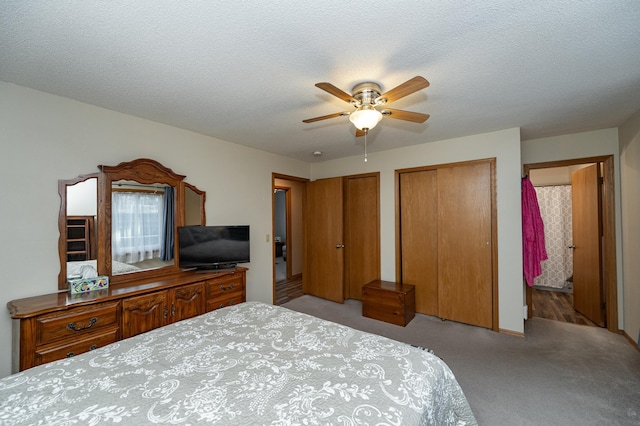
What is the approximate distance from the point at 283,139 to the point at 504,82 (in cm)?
236

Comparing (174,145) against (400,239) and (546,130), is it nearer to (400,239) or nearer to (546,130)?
(400,239)

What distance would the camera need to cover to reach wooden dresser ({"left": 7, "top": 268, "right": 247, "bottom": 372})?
5.63 feet

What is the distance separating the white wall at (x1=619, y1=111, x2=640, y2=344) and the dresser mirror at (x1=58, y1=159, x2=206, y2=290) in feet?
15.5

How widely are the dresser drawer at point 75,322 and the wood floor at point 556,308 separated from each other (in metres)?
4.97

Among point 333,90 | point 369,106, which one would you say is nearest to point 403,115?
point 369,106

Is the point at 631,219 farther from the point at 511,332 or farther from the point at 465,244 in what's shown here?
the point at 511,332

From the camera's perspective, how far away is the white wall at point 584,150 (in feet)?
9.96

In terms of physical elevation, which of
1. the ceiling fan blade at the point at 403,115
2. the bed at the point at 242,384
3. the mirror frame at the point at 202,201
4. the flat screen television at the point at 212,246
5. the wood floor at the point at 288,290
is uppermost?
the ceiling fan blade at the point at 403,115

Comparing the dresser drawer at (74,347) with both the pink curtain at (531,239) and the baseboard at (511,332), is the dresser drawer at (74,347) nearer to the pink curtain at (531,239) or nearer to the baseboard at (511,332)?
the baseboard at (511,332)

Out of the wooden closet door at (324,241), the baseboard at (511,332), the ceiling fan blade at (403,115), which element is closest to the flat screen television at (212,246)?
the wooden closet door at (324,241)

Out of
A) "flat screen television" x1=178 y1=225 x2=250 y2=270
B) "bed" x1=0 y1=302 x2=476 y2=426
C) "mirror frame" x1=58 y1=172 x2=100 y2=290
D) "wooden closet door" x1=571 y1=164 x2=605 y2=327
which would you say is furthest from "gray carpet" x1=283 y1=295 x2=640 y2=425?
"mirror frame" x1=58 y1=172 x2=100 y2=290

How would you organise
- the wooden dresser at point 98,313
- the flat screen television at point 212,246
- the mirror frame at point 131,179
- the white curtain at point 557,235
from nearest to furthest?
the wooden dresser at point 98,313
the mirror frame at point 131,179
the flat screen television at point 212,246
the white curtain at point 557,235

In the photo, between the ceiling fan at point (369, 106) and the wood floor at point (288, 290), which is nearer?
the ceiling fan at point (369, 106)

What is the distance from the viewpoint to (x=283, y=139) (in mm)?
3377
